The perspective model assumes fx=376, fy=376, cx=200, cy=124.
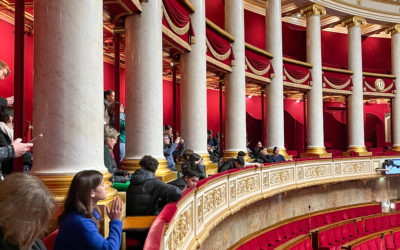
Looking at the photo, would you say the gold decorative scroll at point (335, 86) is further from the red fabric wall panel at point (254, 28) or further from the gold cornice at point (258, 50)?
the gold cornice at point (258, 50)

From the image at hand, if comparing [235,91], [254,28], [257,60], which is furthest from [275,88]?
[254,28]

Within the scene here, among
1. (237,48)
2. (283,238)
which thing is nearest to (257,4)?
(237,48)

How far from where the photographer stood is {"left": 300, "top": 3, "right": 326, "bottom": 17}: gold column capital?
43.2 ft

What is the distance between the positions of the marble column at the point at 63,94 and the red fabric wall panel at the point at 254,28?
489 inches

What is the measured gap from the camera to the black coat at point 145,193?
10.9ft

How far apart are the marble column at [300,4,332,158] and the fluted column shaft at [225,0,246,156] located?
4.56 m

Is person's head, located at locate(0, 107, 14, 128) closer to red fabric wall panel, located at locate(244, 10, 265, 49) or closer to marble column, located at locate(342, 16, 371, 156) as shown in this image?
red fabric wall panel, located at locate(244, 10, 265, 49)

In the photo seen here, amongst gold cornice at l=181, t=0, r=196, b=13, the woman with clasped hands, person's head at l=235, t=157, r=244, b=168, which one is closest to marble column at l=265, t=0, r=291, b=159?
person's head at l=235, t=157, r=244, b=168

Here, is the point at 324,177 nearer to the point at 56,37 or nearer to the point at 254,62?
the point at 254,62

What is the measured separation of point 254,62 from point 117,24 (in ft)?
20.3

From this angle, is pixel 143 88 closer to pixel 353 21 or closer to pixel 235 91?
pixel 235 91

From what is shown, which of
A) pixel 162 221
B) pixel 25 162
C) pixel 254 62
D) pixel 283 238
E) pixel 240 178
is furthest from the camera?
pixel 254 62

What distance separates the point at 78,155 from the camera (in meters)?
2.90

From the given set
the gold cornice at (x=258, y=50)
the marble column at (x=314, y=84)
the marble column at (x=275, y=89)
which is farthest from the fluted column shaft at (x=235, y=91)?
the marble column at (x=314, y=84)
